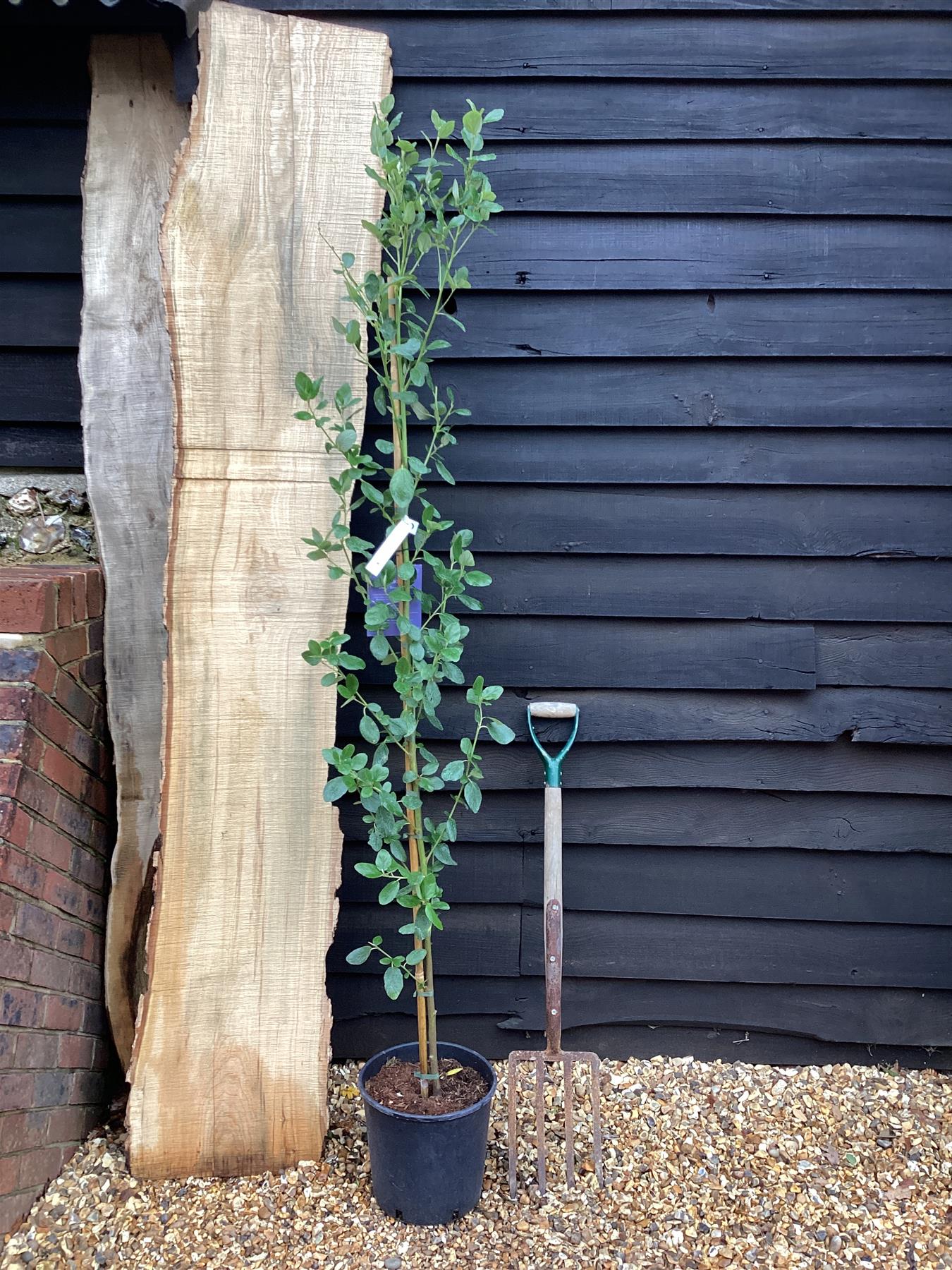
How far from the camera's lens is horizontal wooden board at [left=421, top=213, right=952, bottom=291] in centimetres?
216

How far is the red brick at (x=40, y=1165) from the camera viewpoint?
1755 millimetres

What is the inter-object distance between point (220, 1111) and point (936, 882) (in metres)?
1.83

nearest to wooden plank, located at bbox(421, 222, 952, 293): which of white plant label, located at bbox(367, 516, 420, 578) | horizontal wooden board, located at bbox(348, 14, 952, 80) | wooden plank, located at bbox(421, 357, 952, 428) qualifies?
wooden plank, located at bbox(421, 357, 952, 428)

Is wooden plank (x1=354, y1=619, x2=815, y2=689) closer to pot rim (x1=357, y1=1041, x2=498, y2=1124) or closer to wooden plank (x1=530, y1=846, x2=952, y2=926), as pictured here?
wooden plank (x1=530, y1=846, x2=952, y2=926)

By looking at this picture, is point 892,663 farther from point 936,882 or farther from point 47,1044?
point 47,1044

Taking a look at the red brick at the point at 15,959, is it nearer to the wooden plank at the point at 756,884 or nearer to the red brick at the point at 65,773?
the red brick at the point at 65,773

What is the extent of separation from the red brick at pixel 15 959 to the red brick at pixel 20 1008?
24mm

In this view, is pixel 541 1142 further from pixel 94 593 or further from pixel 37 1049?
pixel 94 593

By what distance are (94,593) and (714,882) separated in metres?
1.70

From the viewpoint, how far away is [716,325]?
2172 mm

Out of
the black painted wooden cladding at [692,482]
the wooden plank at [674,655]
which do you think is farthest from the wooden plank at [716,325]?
the wooden plank at [674,655]

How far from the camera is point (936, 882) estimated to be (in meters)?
2.28

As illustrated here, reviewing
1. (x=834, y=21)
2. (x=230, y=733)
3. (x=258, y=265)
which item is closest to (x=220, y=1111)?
(x=230, y=733)

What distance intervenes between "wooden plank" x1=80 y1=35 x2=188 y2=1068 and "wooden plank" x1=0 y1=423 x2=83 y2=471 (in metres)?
0.13
